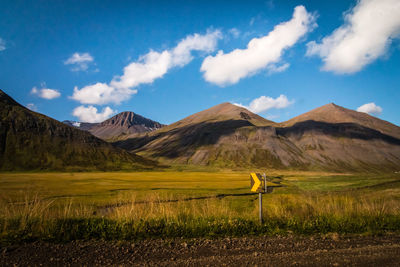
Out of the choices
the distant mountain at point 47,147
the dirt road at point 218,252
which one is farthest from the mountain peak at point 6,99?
the dirt road at point 218,252

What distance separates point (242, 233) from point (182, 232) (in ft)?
8.62

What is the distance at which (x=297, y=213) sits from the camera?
515 inches

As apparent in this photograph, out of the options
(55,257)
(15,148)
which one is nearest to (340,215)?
(55,257)

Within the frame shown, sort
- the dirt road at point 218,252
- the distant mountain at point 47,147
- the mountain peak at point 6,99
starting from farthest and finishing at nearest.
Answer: the mountain peak at point 6,99
the distant mountain at point 47,147
the dirt road at point 218,252

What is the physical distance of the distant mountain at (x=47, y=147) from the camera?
5172 inches

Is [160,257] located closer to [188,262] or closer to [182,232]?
[188,262]

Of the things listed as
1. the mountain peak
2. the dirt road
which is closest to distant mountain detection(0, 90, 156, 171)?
the mountain peak

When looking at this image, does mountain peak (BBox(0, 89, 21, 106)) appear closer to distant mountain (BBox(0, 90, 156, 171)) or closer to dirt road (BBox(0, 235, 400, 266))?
distant mountain (BBox(0, 90, 156, 171))

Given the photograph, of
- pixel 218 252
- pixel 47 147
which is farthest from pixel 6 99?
pixel 218 252

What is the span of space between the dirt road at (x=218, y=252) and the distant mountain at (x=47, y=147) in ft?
464

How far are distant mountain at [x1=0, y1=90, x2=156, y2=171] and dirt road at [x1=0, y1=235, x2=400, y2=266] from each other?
141293mm

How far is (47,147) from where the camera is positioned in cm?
14675

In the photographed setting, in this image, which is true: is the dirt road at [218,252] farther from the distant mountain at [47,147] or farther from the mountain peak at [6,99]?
the mountain peak at [6,99]

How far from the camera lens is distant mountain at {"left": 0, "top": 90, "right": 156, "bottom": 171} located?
13138 cm
